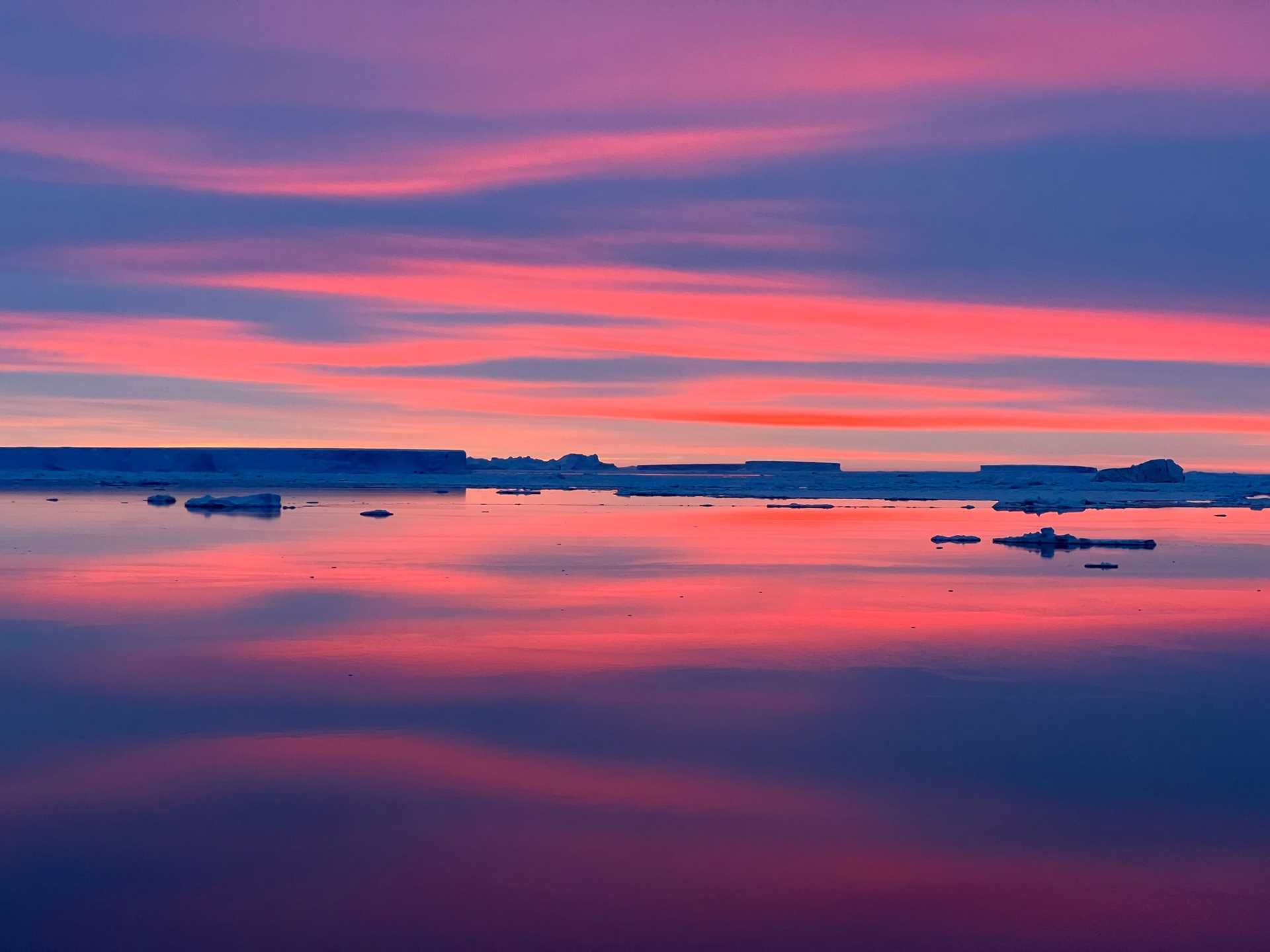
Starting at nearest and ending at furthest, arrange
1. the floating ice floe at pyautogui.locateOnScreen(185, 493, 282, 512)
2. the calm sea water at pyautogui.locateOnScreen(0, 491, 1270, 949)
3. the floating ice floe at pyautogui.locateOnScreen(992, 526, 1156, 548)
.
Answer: the calm sea water at pyautogui.locateOnScreen(0, 491, 1270, 949) → the floating ice floe at pyautogui.locateOnScreen(992, 526, 1156, 548) → the floating ice floe at pyautogui.locateOnScreen(185, 493, 282, 512)

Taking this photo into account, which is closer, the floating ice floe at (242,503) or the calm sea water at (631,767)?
the calm sea water at (631,767)

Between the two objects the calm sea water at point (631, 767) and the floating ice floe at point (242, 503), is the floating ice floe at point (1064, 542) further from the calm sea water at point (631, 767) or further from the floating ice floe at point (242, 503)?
the floating ice floe at point (242, 503)

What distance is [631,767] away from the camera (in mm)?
5191

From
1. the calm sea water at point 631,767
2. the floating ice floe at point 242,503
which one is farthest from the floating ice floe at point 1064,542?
the floating ice floe at point 242,503

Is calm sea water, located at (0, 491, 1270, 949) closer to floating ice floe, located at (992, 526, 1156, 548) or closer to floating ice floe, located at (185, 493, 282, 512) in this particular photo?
floating ice floe, located at (992, 526, 1156, 548)

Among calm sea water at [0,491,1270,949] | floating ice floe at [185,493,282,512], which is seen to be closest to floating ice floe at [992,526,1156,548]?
calm sea water at [0,491,1270,949]

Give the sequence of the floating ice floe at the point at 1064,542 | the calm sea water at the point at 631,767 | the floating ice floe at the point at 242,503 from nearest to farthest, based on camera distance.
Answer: the calm sea water at the point at 631,767 → the floating ice floe at the point at 1064,542 → the floating ice floe at the point at 242,503

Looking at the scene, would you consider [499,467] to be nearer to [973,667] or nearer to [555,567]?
[555,567]

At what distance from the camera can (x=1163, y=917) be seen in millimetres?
3736

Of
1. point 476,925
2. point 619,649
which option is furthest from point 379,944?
point 619,649

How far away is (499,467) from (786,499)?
4843cm

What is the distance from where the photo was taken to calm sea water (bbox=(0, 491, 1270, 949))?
12.3 ft

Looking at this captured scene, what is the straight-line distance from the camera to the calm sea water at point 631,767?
3.76m

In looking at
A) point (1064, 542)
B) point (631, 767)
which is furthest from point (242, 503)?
point (631, 767)
